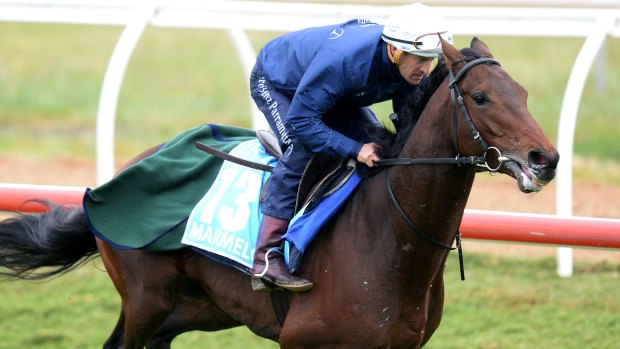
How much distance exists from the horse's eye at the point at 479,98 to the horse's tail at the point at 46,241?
219 centimetres

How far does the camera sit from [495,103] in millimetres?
3707

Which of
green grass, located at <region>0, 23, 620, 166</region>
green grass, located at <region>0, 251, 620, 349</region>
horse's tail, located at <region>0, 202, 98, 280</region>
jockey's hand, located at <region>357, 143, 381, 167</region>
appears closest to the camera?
jockey's hand, located at <region>357, 143, 381, 167</region>

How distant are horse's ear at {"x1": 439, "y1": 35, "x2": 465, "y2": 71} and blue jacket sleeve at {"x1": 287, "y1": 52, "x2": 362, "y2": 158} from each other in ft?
1.29

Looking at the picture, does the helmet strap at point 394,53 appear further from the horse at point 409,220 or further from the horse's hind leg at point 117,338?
the horse's hind leg at point 117,338

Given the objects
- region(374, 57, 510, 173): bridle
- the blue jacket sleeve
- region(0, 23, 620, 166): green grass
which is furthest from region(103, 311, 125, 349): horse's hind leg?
region(0, 23, 620, 166): green grass

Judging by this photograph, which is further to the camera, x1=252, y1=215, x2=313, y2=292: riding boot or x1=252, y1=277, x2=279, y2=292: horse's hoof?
x1=252, y1=277, x2=279, y2=292: horse's hoof

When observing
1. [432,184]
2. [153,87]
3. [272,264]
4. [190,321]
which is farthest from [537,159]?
[153,87]

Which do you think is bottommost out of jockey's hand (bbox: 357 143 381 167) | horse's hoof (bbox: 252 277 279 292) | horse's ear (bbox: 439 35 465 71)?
horse's hoof (bbox: 252 277 279 292)

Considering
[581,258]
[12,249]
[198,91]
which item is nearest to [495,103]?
[12,249]

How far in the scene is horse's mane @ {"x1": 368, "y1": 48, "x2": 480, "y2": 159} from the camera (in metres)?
4.05

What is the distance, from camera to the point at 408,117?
4148 millimetres

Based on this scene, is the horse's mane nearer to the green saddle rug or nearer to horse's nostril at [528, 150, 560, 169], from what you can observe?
horse's nostril at [528, 150, 560, 169]

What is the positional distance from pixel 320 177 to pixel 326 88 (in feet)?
1.56

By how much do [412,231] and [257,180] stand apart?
2.82 feet
